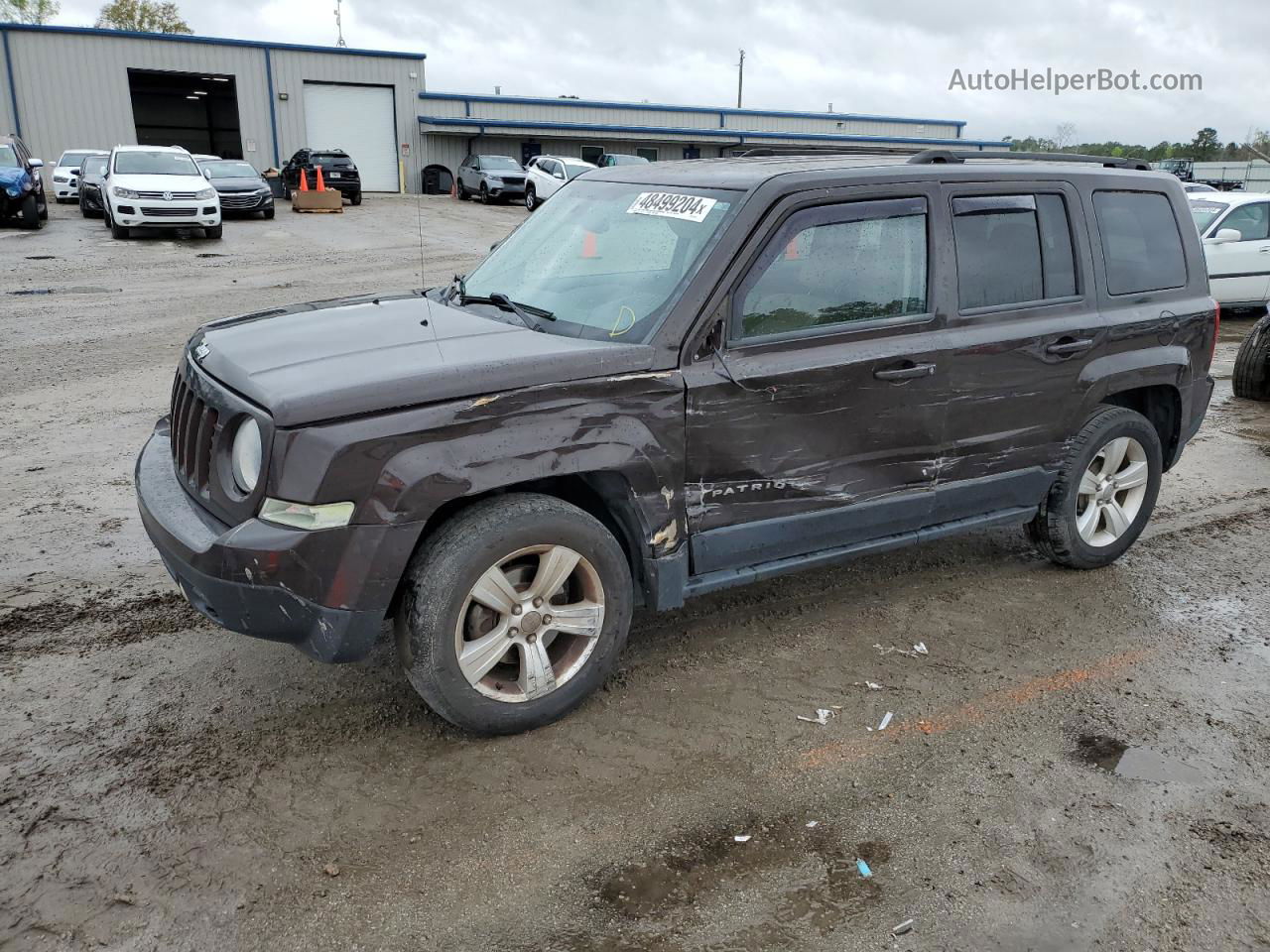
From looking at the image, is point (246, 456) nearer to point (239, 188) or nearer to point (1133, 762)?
point (1133, 762)

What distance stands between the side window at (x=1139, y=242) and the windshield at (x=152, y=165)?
18202mm

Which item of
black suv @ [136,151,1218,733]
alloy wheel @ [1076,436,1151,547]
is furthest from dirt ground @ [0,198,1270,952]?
black suv @ [136,151,1218,733]

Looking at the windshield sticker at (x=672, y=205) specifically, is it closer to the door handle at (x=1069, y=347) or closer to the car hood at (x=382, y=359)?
the car hood at (x=382, y=359)

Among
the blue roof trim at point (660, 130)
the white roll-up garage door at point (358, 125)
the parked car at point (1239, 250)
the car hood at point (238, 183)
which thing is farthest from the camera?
the blue roof trim at point (660, 130)

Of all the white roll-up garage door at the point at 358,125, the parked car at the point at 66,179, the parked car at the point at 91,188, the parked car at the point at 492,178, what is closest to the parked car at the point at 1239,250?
the parked car at the point at 91,188

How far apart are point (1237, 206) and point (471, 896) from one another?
45.5 feet

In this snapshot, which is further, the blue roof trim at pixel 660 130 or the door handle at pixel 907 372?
the blue roof trim at pixel 660 130

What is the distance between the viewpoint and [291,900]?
275 centimetres

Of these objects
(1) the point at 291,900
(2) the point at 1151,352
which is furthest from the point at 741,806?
(2) the point at 1151,352

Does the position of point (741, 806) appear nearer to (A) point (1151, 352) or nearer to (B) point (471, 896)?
(B) point (471, 896)

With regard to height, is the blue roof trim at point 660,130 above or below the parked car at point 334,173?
above

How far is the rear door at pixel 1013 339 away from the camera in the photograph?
4297 millimetres

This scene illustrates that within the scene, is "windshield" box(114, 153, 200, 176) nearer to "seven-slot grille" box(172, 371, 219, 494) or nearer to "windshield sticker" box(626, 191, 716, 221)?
"seven-slot grille" box(172, 371, 219, 494)

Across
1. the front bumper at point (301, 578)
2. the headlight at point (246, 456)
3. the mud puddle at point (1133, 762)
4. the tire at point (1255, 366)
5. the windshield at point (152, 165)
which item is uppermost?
the windshield at point (152, 165)
